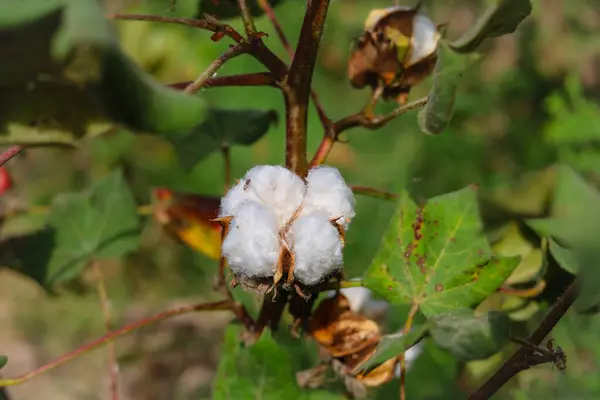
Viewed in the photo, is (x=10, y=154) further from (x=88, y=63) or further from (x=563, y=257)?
(x=563, y=257)

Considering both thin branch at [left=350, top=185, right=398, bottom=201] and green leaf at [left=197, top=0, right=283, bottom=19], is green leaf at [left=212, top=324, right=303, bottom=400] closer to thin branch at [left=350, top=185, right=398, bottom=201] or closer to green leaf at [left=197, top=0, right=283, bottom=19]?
thin branch at [left=350, top=185, right=398, bottom=201]

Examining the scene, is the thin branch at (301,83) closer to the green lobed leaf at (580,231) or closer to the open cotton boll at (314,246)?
the open cotton boll at (314,246)

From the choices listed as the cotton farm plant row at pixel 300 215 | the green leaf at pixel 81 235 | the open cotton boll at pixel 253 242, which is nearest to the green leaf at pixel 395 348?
the cotton farm plant row at pixel 300 215

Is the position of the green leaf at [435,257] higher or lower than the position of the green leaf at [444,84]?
lower

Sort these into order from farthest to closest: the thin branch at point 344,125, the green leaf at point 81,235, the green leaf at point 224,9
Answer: the green leaf at point 81,235 < the green leaf at point 224,9 < the thin branch at point 344,125

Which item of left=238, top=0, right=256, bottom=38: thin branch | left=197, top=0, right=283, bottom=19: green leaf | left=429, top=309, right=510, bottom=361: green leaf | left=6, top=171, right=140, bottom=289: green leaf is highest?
left=238, top=0, right=256, bottom=38: thin branch

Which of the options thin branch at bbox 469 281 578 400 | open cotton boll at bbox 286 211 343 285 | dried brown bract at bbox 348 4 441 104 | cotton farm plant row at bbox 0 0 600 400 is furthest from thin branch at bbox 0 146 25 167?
thin branch at bbox 469 281 578 400
